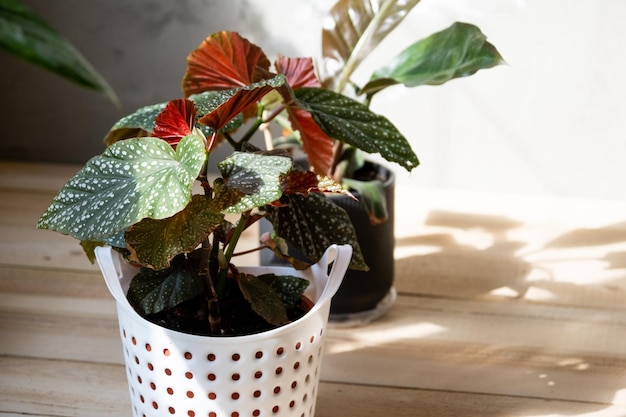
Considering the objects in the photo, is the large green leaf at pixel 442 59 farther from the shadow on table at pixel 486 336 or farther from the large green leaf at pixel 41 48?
the large green leaf at pixel 41 48

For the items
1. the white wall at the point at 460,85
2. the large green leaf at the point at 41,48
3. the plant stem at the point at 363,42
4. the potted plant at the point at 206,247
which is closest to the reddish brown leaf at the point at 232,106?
the potted plant at the point at 206,247

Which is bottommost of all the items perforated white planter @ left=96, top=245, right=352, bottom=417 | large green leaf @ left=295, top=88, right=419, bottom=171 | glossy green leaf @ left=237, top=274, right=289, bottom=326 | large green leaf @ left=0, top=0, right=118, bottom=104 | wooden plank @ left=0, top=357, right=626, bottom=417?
wooden plank @ left=0, top=357, right=626, bottom=417

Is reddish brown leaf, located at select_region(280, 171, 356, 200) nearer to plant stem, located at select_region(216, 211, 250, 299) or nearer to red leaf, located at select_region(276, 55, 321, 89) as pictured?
plant stem, located at select_region(216, 211, 250, 299)

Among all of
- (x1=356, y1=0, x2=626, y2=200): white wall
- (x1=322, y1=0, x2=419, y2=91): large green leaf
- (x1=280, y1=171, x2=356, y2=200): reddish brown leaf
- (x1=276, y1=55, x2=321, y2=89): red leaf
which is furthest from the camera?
(x1=356, y1=0, x2=626, y2=200): white wall

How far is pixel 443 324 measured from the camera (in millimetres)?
1206

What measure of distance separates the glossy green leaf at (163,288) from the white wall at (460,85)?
93 centimetres

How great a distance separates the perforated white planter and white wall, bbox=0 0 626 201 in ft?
2.87

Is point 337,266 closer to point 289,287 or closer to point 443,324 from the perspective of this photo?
point 289,287

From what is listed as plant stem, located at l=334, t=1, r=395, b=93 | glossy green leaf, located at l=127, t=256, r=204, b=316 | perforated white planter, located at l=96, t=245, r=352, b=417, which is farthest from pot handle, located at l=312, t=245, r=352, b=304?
plant stem, located at l=334, t=1, r=395, b=93

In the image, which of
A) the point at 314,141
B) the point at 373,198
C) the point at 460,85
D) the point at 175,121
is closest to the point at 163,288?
the point at 175,121

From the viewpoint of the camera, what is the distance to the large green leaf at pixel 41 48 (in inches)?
12.7

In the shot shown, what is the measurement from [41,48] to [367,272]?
89 centimetres

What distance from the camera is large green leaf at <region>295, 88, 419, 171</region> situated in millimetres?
818

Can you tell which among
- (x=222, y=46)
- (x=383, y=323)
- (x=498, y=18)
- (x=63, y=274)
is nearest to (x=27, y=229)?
(x=63, y=274)
